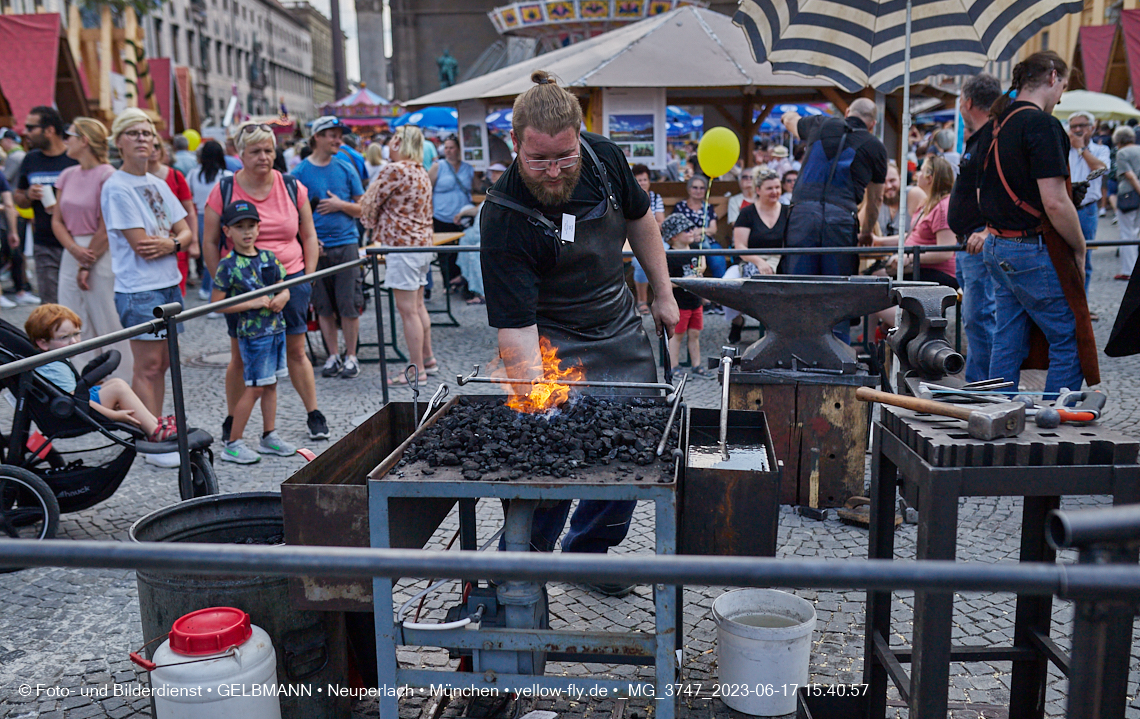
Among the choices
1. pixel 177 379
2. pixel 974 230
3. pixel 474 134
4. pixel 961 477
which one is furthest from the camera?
pixel 474 134

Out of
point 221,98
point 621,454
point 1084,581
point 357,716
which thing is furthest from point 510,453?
point 221,98

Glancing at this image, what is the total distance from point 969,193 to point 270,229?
161 inches

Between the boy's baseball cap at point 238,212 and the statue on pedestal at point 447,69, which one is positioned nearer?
the boy's baseball cap at point 238,212

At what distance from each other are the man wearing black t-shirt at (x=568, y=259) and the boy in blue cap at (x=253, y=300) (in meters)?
2.53

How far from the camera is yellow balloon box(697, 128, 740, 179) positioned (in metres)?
8.73

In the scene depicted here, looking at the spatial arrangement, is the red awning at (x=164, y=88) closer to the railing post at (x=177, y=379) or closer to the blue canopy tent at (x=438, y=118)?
the blue canopy tent at (x=438, y=118)

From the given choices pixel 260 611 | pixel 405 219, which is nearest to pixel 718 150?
pixel 405 219

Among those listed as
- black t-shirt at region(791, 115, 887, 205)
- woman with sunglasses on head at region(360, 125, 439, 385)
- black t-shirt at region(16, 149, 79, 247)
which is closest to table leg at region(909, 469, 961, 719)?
black t-shirt at region(791, 115, 887, 205)

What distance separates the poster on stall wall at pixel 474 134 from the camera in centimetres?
1275

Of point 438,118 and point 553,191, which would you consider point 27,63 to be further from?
point 553,191

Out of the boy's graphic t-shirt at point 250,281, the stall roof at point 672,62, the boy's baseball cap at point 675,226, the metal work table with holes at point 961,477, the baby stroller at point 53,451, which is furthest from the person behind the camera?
the stall roof at point 672,62

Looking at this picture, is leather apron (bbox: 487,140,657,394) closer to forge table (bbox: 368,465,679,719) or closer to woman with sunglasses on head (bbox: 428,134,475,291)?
forge table (bbox: 368,465,679,719)

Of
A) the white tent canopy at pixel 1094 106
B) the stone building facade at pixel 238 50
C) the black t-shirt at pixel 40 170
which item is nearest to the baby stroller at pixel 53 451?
the black t-shirt at pixel 40 170

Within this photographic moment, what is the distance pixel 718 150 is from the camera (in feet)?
28.7
